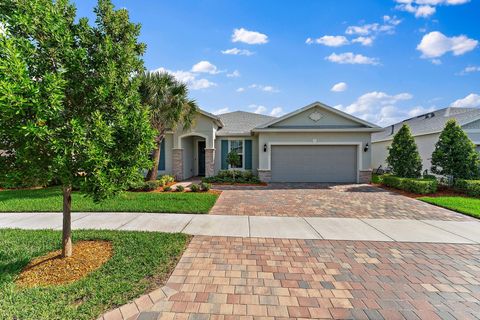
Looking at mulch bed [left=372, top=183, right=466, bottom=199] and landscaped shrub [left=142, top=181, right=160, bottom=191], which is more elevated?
landscaped shrub [left=142, top=181, right=160, bottom=191]

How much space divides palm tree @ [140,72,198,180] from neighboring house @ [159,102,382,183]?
1.91 metres

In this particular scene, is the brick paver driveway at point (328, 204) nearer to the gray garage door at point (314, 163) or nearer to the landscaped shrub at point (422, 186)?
the landscaped shrub at point (422, 186)

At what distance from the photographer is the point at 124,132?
134 inches

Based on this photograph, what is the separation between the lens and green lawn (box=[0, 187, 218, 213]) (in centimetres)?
695

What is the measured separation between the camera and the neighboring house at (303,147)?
13000 mm

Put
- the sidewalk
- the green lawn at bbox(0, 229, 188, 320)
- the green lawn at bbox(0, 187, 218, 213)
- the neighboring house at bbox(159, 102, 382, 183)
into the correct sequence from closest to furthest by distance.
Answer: the green lawn at bbox(0, 229, 188, 320), the sidewalk, the green lawn at bbox(0, 187, 218, 213), the neighboring house at bbox(159, 102, 382, 183)

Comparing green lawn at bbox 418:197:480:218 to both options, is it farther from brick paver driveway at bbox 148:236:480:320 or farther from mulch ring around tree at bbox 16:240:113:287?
mulch ring around tree at bbox 16:240:113:287

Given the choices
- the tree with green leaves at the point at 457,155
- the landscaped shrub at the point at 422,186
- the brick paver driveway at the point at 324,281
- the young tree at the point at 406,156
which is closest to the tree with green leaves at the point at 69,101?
the brick paver driveway at the point at 324,281

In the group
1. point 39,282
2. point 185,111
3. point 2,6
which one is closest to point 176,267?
point 39,282

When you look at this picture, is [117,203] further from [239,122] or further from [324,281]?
[239,122]

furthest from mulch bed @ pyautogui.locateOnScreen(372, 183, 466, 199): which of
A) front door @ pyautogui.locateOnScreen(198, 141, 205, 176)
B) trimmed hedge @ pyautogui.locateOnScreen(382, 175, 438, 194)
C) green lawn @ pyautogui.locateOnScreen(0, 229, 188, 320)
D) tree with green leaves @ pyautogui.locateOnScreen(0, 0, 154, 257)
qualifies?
front door @ pyautogui.locateOnScreen(198, 141, 205, 176)

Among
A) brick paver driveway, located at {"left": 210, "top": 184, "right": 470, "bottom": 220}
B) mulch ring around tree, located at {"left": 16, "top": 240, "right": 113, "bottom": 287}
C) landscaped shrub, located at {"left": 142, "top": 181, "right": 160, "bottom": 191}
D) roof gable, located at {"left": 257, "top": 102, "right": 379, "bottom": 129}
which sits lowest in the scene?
mulch ring around tree, located at {"left": 16, "top": 240, "right": 113, "bottom": 287}

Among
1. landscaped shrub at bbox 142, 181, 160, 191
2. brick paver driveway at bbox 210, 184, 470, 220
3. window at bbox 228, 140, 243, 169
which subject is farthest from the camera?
window at bbox 228, 140, 243, 169

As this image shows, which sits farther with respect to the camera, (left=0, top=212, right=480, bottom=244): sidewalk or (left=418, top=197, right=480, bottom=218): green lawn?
(left=418, top=197, right=480, bottom=218): green lawn
